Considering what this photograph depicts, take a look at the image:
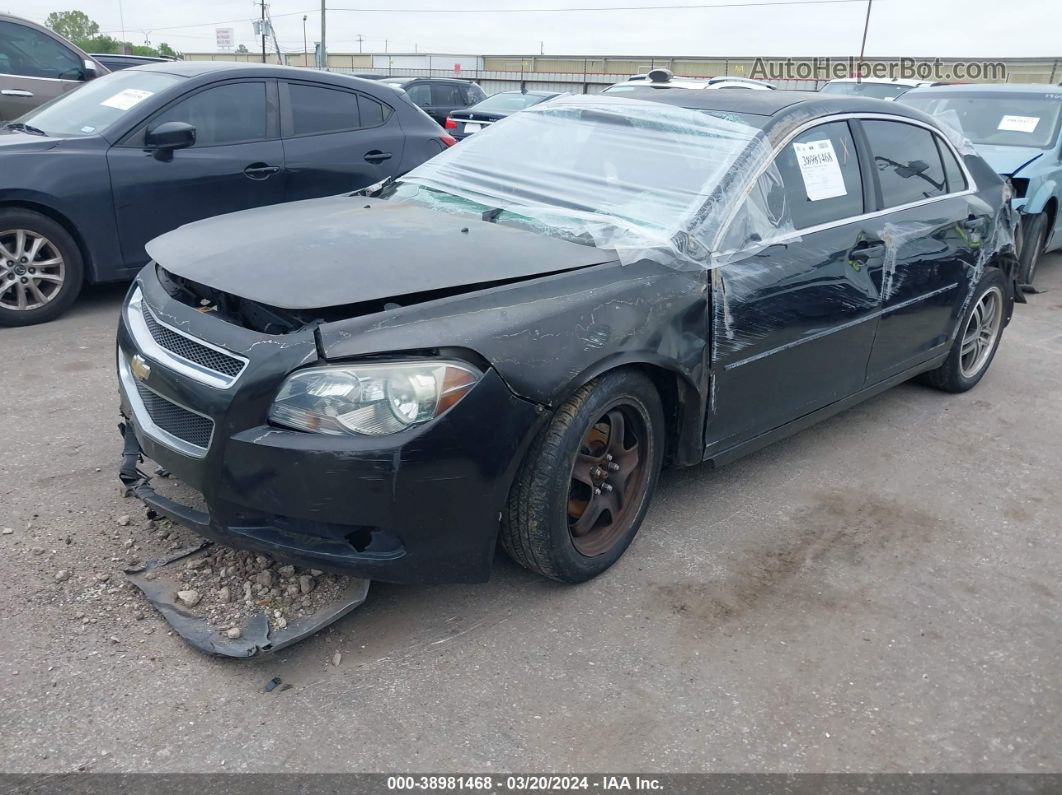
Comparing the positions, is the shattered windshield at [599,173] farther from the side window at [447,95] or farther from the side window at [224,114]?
the side window at [447,95]

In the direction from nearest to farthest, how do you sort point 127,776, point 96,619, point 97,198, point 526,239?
point 127,776, point 96,619, point 526,239, point 97,198

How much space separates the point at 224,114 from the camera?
611cm

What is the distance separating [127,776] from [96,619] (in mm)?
702

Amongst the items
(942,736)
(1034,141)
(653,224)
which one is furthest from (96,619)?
(1034,141)

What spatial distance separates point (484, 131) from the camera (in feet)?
14.2

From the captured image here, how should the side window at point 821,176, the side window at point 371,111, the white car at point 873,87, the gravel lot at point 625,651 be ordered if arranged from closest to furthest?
1. the gravel lot at point 625,651
2. the side window at point 821,176
3. the side window at point 371,111
4. the white car at point 873,87

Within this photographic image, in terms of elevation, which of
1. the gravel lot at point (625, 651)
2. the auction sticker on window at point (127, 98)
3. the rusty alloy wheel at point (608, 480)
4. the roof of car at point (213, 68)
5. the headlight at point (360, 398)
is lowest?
the gravel lot at point (625, 651)

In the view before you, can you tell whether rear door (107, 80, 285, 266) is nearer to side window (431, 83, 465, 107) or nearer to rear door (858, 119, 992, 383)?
rear door (858, 119, 992, 383)

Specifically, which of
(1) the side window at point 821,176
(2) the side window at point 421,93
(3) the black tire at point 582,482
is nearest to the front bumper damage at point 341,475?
(3) the black tire at point 582,482

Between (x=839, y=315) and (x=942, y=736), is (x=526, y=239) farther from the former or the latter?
(x=942, y=736)

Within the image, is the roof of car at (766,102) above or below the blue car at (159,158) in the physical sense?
above

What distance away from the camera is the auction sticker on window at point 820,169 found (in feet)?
12.2

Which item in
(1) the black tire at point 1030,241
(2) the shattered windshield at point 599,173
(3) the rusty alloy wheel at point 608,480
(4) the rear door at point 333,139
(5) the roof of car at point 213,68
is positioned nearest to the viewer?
(3) the rusty alloy wheel at point 608,480

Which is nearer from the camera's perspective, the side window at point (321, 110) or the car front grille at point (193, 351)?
the car front grille at point (193, 351)
